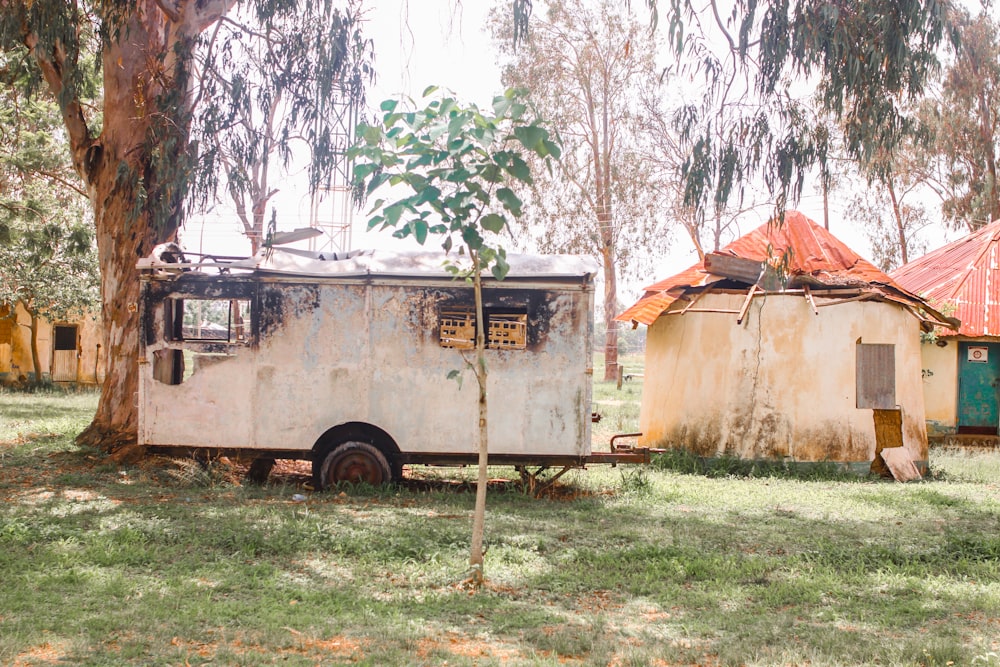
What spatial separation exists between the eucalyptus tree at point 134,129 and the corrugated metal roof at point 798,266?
18.9 feet

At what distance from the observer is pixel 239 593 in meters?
6.10

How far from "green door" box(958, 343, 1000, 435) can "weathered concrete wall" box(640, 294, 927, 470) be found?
6841 mm

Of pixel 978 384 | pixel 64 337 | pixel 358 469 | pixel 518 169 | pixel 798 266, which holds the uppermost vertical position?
pixel 798 266

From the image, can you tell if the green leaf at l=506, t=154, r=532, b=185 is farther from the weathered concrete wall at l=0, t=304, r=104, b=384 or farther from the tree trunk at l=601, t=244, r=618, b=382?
the tree trunk at l=601, t=244, r=618, b=382

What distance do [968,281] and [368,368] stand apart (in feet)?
51.1

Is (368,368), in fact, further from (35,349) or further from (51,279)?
(35,349)

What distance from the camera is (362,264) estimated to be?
9969mm

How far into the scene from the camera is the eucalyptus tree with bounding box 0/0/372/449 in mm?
11234

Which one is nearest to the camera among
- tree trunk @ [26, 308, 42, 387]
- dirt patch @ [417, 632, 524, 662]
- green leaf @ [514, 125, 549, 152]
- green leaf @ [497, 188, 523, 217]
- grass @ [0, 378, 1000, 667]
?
dirt patch @ [417, 632, 524, 662]

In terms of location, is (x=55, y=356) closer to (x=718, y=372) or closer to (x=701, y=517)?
(x=718, y=372)

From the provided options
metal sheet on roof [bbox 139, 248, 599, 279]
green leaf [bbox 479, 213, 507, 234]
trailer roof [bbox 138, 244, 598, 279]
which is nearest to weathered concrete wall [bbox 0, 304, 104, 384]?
trailer roof [bbox 138, 244, 598, 279]

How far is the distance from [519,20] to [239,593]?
6.82 m

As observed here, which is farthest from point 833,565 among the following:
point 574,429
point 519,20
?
point 519,20

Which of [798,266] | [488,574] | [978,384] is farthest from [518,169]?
[978,384]
